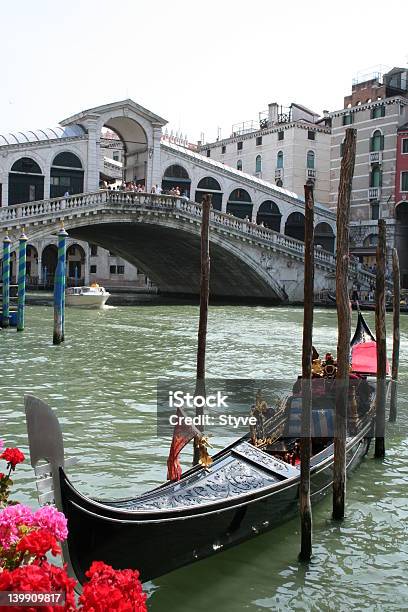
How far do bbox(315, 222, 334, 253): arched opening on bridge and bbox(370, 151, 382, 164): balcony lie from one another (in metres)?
2.65

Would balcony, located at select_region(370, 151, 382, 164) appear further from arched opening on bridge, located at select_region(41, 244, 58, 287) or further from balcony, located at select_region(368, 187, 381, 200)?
arched opening on bridge, located at select_region(41, 244, 58, 287)

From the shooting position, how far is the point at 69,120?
78.9 ft

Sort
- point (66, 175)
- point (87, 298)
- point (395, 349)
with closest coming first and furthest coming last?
1. point (395, 349)
2. point (87, 298)
3. point (66, 175)

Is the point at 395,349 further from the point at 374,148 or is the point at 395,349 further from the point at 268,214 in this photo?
the point at 268,214

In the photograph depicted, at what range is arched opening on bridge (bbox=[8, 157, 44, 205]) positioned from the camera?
74.8 feet

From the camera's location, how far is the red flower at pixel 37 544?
178cm

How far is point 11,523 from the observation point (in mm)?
1972

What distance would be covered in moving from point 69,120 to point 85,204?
5467mm

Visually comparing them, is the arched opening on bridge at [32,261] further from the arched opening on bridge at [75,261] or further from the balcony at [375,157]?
the balcony at [375,157]

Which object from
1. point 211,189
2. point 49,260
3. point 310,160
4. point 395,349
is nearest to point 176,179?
point 211,189

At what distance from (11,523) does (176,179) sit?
2355 cm

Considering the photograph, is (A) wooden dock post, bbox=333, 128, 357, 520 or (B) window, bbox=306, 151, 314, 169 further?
(B) window, bbox=306, 151, 314, 169

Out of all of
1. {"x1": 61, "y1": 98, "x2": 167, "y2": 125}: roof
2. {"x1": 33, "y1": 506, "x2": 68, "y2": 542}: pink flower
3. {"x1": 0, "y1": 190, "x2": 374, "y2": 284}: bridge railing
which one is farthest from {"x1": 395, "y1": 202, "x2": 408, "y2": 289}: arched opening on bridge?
{"x1": 33, "y1": 506, "x2": 68, "y2": 542}: pink flower

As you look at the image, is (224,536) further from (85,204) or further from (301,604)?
(85,204)
